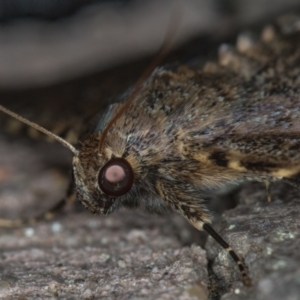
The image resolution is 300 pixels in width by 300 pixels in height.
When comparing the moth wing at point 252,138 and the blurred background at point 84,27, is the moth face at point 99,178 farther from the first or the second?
the blurred background at point 84,27

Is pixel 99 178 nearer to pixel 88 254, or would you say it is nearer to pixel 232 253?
pixel 88 254

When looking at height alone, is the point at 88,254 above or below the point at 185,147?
below

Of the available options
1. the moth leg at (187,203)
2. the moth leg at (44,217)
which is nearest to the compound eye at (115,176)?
the moth leg at (187,203)

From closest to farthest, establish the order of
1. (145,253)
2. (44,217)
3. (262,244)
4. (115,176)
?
1. (262,244)
2. (115,176)
3. (145,253)
4. (44,217)

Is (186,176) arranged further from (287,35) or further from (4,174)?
(4,174)

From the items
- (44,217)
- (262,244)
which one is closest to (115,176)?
(262,244)

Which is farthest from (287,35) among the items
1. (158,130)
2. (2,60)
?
(2,60)
